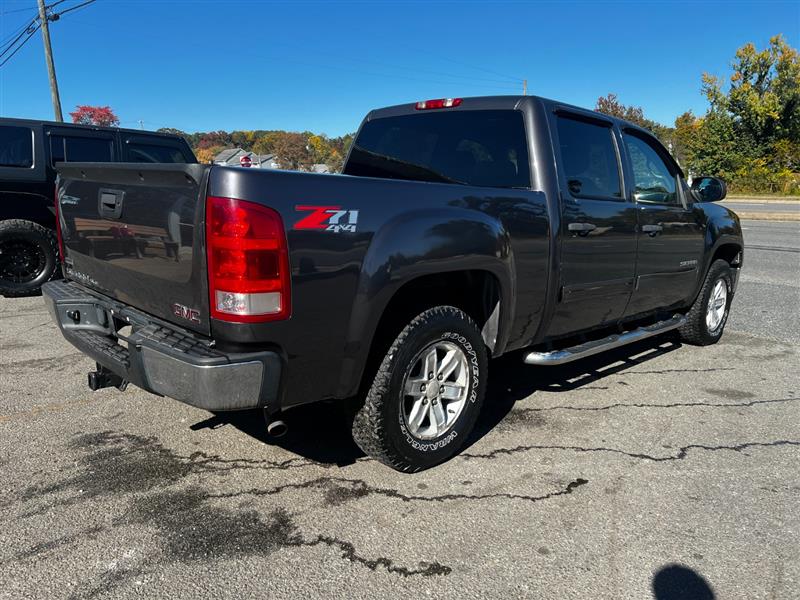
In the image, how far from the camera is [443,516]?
108 inches

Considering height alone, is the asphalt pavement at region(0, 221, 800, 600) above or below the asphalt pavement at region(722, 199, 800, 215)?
below

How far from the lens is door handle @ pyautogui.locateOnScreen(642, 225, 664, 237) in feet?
14.3

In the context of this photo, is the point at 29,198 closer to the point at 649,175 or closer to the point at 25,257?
the point at 25,257

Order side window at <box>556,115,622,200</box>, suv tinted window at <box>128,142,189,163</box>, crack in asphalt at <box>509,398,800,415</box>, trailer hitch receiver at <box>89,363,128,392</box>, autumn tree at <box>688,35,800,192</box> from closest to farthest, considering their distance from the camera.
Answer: trailer hitch receiver at <box>89,363,128,392</box>, side window at <box>556,115,622,200</box>, crack in asphalt at <box>509,398,800,415</box>, suv tinted window at <box>128,142,189,163</box>, autumn tree at <box>688,35,800,192</box>

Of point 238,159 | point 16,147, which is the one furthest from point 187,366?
point 238,159

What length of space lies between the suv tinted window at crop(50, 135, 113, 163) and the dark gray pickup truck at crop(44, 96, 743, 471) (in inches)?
180

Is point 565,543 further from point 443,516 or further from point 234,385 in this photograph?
point 234,385

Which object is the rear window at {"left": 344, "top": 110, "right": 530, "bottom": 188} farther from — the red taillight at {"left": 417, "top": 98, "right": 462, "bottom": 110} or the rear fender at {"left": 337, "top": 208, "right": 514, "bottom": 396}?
the rear fender at {"left": 337, "top": 208, "right": 514, "bottom": 396}

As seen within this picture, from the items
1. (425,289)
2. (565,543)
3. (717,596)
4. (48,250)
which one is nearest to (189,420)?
(425,289)

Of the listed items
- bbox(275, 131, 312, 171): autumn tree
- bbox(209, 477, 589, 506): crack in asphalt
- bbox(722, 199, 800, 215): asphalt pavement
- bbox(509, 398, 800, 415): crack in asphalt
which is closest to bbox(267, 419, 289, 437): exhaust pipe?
bbox(209, 477, 589, 506): crack in asphalt

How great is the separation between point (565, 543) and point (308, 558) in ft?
3.48

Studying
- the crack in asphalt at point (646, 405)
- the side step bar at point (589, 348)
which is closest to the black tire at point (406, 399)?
the side step bar at point (589, 348)

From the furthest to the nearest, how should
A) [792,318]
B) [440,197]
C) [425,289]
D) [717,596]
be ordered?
1. [792,318]
2. [425,289]
3. [440,197]
4. [717,596]

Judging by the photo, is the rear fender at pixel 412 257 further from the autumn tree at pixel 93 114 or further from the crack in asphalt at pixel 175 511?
the autumn tree at pixel 93 114
